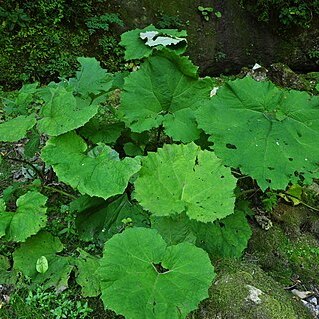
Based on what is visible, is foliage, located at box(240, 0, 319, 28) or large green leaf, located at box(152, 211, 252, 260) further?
foliage, located at box(240, 0, 319, 28)

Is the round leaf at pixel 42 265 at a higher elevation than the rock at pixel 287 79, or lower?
higher

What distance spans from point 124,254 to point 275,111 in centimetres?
131

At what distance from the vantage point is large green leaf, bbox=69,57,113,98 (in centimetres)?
272

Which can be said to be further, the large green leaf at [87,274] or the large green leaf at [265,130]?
the large green leaf at [265,130]

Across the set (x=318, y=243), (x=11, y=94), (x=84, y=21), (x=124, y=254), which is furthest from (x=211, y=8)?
(x=124, y=254)

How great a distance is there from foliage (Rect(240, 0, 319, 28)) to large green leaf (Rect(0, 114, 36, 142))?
196 inches

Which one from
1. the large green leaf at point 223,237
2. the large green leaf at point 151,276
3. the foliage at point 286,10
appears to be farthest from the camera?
the foliage at point 286,10

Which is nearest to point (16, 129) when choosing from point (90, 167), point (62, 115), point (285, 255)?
point (62, 115)

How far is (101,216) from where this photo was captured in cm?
242

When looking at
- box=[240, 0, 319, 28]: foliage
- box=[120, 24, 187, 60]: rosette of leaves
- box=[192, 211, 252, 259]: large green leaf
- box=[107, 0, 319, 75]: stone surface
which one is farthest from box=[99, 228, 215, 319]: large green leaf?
box=[240, 0, 319, 28]: foliage

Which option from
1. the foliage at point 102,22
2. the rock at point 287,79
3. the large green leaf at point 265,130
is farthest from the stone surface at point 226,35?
the large green leaf at point 265,130

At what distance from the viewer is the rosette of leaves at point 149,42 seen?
2748 mm

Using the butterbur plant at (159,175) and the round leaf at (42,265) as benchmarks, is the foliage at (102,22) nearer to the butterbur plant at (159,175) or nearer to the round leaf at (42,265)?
the butterbur plant at (159,175)

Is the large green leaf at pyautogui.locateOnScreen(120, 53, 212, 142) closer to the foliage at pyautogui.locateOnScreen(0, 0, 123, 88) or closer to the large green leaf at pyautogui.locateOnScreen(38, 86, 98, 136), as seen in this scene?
the large green leaf at pyautogui.locateOnScreen(38, 86, 98, 136)
